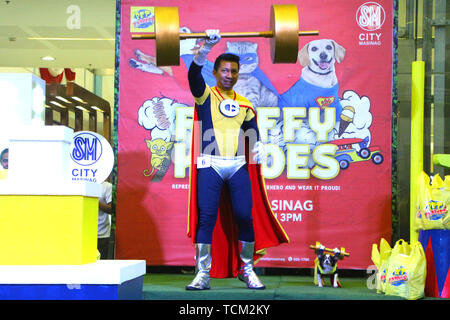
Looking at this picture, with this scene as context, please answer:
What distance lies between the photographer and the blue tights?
4418 millimetres

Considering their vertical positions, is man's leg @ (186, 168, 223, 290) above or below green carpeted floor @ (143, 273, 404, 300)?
above

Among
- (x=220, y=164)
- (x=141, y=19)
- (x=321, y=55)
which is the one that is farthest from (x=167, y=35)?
(x=321, y=55)

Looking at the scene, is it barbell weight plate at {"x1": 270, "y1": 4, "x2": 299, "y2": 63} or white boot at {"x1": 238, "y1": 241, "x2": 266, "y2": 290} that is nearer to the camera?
barbell weight plate at {"x1": 270, "y1": 4, "x2": 299, "y2": 63}

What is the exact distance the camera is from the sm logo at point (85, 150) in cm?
504

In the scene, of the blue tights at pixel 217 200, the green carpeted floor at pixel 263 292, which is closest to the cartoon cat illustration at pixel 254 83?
the blue tights at pixel 217 200

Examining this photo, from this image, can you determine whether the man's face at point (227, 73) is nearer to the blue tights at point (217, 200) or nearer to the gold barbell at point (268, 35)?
the gold barbell at point (268, 35)

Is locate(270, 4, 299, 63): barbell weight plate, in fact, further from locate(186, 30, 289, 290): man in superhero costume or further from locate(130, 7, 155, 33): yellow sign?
locate(130, 7, 155, 33): yellow sign

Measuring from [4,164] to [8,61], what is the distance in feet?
6.18

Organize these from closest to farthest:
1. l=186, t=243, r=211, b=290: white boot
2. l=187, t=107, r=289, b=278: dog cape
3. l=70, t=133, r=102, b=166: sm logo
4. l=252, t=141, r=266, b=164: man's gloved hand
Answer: l=186, t=243, r=211, b=290: white boot < l=252, t=141, r=266, b=164: man's gloved hand < l=187, t=107, r=289, b=278: dog cape < l=70, t=133, r=102, b=166: sm logo

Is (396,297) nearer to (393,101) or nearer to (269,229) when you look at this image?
(269,229)

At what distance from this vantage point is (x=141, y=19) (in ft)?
18.1

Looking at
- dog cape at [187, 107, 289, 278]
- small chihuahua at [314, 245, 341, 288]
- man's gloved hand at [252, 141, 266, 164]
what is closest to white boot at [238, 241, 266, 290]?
dog cape at [187, 107, 289, 278]

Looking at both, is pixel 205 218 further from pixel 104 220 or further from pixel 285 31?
pixel 104 220

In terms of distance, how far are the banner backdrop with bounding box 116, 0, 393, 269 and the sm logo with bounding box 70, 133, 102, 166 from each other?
430mm
